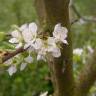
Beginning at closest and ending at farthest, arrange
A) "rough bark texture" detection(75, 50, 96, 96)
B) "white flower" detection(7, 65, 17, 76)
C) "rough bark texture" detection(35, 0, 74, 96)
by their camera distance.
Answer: "rough bark texture" detection(35, 0, 74, 96) < "white flower" detection(7, 65, 17, 76) < "rough bark texture" detection(75, 50, 96, 96)

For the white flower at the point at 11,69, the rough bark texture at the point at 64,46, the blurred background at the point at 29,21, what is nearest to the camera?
the rough bark texture at the point at 64,46

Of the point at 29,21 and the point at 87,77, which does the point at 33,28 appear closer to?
the point at 87,77

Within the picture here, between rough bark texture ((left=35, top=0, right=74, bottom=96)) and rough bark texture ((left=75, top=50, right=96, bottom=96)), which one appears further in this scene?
rough bark texture ((left=75, top=50, right=96, bottom=96))

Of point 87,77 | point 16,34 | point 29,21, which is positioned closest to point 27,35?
point 16,34

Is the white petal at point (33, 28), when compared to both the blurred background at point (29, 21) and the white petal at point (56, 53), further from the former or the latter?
the blurred background at point (29, 21)

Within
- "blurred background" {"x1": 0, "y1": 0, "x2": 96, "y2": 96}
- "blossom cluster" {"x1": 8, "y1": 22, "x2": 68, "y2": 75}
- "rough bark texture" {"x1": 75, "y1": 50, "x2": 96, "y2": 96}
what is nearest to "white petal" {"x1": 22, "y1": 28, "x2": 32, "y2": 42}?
"blossom cluster" {"x1": 8, "y1": 22, "x2": 68, "y2": 75}

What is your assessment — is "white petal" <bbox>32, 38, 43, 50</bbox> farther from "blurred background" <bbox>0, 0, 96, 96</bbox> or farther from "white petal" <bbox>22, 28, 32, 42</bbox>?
"blurred background" <bbox>0, 0, 96, 96</bbox>

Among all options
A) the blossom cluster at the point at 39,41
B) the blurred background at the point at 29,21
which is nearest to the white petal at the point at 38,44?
the blossom cluster at the point at 39,41

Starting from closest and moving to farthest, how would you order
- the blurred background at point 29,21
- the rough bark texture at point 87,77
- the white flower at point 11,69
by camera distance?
the white flower at point 11,69 → the rough bark texture at point 87,77 → the blurred background at point 29,21

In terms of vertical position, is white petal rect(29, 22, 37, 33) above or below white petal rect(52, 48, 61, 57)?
above
